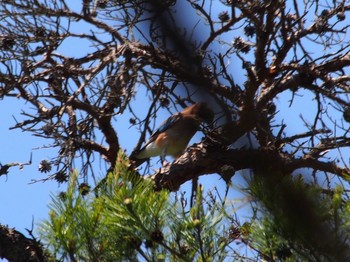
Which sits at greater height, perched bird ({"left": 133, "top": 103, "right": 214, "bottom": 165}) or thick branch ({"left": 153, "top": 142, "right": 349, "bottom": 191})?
perched bird ({"left": 133, "top": 103, "right": 214, "bottom": 165})

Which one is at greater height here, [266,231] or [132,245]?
[132,245]

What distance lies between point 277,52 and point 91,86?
127 centimetres

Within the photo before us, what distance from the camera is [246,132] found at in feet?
2.94

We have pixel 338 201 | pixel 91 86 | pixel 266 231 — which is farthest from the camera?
pixel 91 86

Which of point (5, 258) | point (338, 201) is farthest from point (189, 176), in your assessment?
point (338, 201)

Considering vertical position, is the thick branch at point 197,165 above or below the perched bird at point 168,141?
below

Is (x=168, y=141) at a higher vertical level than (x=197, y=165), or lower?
higher

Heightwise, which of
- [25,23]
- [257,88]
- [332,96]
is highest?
[25,23]

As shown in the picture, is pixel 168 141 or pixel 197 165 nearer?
pixel 197 165

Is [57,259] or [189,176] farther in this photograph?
[189,176]

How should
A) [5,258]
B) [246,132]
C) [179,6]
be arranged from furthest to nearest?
1. [5,258]
2. [246,132]
3. [179,6]

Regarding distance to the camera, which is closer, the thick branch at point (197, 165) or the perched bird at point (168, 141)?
the thick branch at point (197, 165)

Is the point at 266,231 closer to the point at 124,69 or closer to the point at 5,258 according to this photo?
the point at 5,258

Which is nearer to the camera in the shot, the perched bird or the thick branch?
the thick branch
